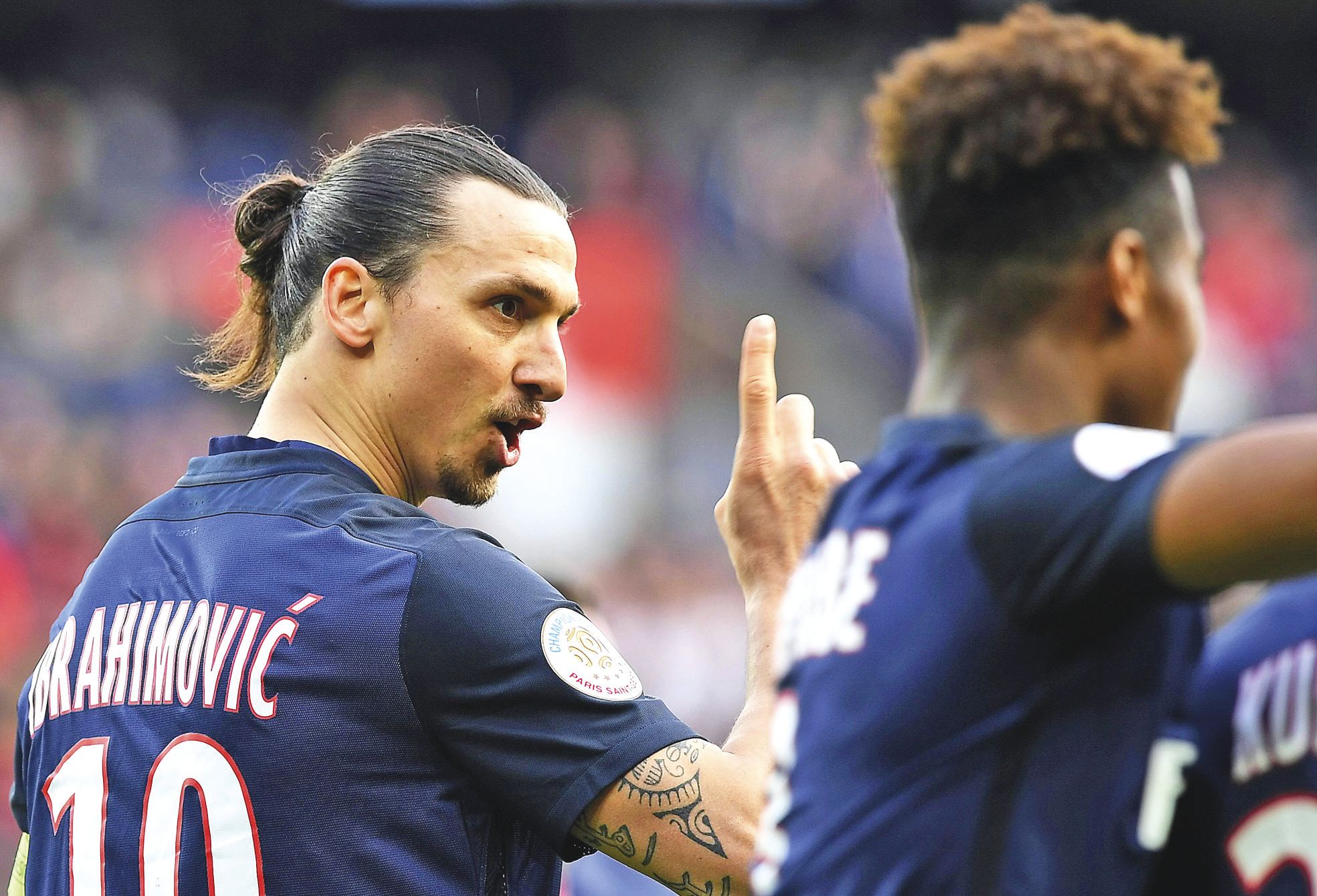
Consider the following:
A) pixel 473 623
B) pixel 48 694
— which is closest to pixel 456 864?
pixel 473 623

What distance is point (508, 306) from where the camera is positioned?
2797 millimetres

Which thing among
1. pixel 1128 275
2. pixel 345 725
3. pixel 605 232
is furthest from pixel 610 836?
pixel 605 232

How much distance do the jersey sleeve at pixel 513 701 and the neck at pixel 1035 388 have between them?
0.80 metres

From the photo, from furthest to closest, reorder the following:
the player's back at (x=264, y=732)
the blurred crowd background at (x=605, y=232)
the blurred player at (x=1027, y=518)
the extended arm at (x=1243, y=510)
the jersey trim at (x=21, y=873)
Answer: the blurred crowd background at (x=605, y=232) < the jersey trim at (x=21, y=873) < the player's back at (x=264, y=732) < the blurred player at (x=1027, y=518) < the extended arm at (x=1243, y=510)

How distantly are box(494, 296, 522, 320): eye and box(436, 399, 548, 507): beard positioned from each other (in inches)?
6.2

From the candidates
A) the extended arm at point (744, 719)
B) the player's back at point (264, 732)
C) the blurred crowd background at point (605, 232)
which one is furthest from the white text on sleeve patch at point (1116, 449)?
the blurred crowd background at point (605, 232)

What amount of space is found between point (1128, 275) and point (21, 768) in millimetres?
2120

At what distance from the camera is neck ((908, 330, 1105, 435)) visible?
187 cm

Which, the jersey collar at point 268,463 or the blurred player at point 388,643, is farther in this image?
the jersey collar at point 268,463

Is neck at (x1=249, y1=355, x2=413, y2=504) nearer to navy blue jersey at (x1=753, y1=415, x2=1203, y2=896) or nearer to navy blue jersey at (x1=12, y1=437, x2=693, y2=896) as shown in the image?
navy blue jersey at (x1=12, y1=437, x2=693, y2=896)

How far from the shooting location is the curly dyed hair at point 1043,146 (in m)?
1.85

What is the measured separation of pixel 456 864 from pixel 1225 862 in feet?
3.78

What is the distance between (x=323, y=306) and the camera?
2793mm

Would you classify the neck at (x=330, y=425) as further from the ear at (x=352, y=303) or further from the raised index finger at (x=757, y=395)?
the raised index finger at (x=757, y=395)
